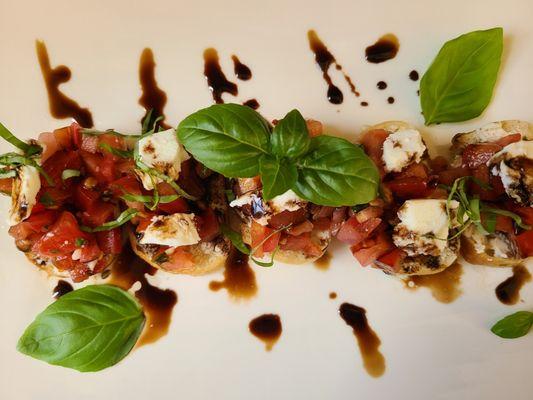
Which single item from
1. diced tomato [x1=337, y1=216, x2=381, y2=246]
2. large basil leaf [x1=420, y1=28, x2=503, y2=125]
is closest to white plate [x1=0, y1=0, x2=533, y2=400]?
large basil leaf [x1=420, y1=28, x2=503, y2=125]

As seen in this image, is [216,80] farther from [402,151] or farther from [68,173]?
[402,151]

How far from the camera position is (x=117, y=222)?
7.64 feet

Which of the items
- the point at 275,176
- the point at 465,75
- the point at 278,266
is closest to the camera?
the point at 275,176

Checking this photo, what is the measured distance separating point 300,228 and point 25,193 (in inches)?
46.0

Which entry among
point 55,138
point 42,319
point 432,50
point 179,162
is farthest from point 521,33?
point 42,319

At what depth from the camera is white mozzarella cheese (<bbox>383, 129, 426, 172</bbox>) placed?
2.25m

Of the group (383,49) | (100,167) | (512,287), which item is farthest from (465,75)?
(100,167)

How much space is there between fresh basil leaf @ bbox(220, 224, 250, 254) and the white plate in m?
0.20

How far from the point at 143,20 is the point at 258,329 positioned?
169cm

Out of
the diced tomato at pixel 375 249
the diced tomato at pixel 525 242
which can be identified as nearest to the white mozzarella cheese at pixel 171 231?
the diced tomato at pixel 375 249

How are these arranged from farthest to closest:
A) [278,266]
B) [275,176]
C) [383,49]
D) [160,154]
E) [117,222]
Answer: [383,49] → [278,266] → [117,222] → [160,154] → [275,176]

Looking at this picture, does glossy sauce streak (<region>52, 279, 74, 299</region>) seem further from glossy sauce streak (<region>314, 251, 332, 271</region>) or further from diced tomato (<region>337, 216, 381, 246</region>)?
diced tomato (<region>337, 216, 381, 246</region>)

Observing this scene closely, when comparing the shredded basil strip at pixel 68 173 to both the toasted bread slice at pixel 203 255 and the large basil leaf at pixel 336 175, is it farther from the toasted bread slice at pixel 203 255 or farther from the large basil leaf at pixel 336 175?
the large basil leaf at pixel 336 175

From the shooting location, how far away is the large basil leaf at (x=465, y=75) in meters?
2.46
